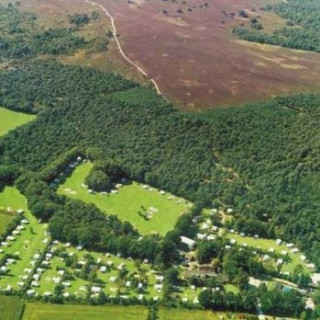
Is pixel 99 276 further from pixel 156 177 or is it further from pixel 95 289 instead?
pixel 156 177

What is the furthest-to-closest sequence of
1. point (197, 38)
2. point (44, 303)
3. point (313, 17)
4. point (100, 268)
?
point (313, 17), point (197, 38), point (100, 268), point (44, 303)

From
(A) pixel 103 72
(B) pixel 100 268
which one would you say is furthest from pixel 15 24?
(B) pixel 100 268

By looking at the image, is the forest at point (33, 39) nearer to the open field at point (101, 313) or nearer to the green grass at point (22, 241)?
the green grass at point (22, 241)

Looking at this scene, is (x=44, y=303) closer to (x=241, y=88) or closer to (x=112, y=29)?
(x=241, y=88)

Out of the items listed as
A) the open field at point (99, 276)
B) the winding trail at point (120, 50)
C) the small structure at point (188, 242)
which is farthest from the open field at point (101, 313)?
the winding trail at point (120, 50)

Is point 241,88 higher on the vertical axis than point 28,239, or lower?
higher

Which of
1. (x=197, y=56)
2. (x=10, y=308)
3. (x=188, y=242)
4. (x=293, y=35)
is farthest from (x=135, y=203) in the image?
(x=293, y=35)

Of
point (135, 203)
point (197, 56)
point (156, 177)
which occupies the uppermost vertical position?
point (197, 56)
